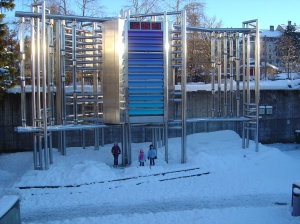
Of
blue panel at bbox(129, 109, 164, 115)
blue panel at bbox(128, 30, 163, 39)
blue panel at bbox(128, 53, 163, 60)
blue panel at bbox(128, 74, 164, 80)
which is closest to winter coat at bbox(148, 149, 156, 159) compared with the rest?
blue panel at bbox(129, 109, 164, 115)

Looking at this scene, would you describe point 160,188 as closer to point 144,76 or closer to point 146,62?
point 144,76

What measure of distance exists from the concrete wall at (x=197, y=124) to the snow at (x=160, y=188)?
2010 millimetres

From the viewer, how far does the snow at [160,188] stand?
8375 millimetres

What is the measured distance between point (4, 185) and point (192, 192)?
5.85 metres

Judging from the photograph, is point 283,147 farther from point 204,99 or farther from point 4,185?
point 4,185

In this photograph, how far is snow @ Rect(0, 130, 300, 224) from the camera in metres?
8.38

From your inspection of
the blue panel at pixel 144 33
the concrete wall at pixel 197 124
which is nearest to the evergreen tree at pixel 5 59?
the concrete wall at pixel 197 124

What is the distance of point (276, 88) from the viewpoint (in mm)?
19672

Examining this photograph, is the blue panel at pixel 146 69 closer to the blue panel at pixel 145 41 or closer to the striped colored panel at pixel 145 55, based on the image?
the striped colored panel at pixel 145 55

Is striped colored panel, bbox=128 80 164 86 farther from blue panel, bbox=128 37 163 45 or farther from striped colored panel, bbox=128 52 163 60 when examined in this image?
blue panel, bbox=128 37 163 45

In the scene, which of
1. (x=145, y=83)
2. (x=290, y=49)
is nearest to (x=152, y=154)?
(x=145, y=83)

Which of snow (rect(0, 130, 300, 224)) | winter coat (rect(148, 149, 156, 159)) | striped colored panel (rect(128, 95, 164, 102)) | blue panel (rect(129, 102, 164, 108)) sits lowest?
snow (rect(0, 130, 300, 224))

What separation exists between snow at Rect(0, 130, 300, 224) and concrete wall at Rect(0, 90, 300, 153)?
6.59ft

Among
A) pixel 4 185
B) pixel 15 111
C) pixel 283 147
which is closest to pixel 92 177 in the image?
pixel 4 185
